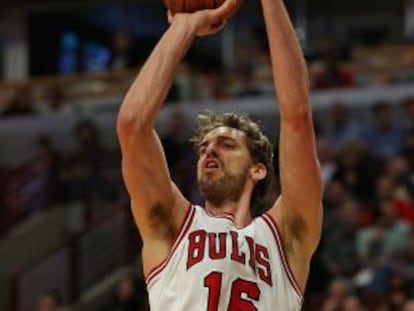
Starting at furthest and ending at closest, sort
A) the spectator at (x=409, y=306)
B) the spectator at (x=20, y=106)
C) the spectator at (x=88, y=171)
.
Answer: the spectator at (x=20, y=106) → the spectator at (x=88, y=171) → the spectator at (x=409, y=306)

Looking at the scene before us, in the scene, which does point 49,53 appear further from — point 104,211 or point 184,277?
point 184,277

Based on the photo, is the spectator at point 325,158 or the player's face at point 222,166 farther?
the spectator at point 325,158

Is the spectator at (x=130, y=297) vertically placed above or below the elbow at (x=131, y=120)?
below

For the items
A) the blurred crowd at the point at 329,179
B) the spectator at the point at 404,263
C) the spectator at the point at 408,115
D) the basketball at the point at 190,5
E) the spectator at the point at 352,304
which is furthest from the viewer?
the spectator at the point at 408,115

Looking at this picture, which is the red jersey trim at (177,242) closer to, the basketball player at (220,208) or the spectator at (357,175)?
the basketball player at (220,208)

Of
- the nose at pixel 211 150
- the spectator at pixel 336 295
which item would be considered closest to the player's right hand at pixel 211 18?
the nose at pixel 211 150

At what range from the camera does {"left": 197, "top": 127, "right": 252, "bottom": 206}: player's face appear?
171 inches

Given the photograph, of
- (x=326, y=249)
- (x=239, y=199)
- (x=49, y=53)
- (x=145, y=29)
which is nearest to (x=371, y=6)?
(x=145, y=29)

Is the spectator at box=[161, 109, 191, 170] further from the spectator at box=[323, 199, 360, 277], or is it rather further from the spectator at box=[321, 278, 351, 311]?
the spectator at box=[321, 278, 351, 311]

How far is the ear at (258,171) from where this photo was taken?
4473mm

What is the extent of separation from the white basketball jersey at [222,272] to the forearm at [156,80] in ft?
1.54

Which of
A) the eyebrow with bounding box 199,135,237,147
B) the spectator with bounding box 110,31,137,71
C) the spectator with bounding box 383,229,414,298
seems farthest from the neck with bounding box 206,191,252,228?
the spectator with bounding box 110,31,137,71

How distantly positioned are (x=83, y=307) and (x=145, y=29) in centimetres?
692

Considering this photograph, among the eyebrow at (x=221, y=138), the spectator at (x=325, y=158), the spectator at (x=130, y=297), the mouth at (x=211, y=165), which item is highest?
the eyebrow at (x=221, y=138)
